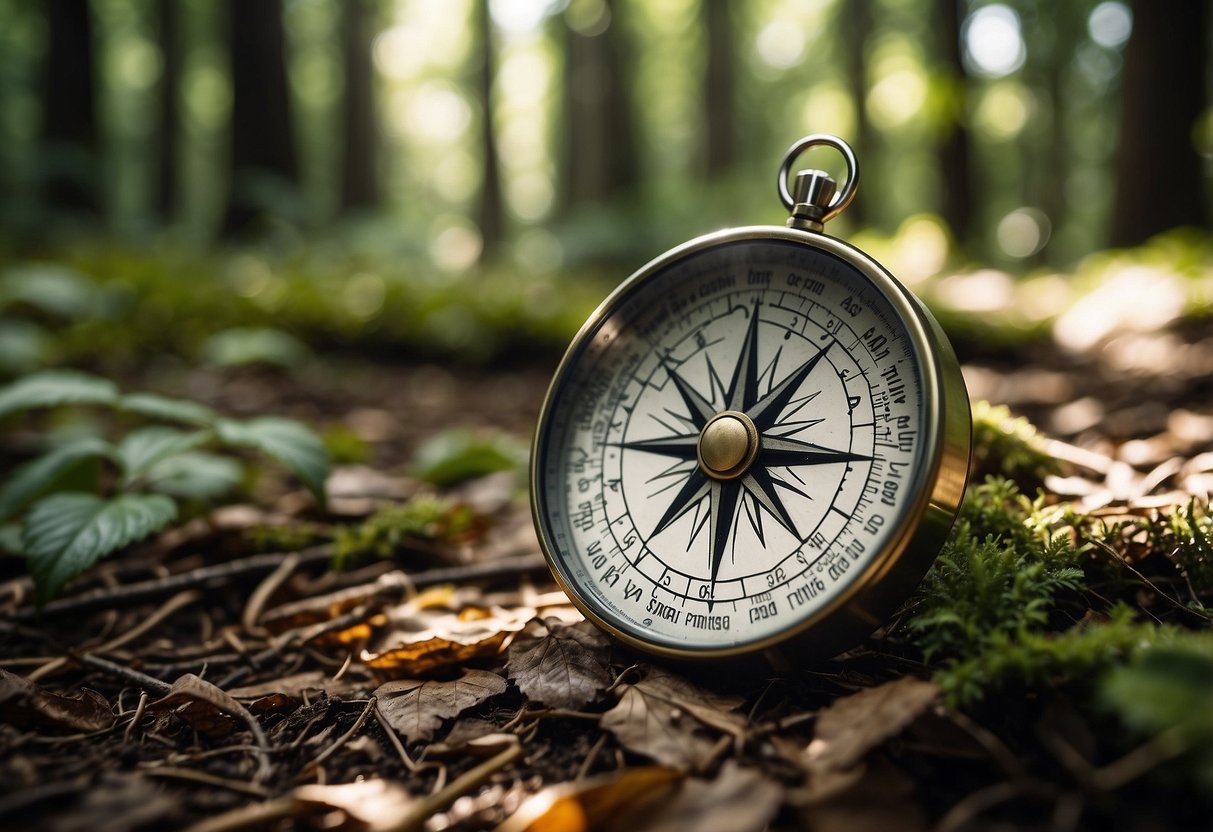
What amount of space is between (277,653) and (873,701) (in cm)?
123

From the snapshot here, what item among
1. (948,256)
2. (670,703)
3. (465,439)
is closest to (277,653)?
(670,703)

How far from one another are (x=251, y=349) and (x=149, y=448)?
2.43 metres

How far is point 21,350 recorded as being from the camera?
11.5 feet

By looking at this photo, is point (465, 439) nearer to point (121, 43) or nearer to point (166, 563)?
point (166, 563)

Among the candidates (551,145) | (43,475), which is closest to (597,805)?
(43,475)

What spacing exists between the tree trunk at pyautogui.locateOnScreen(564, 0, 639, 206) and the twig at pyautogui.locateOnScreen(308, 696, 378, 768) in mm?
11140

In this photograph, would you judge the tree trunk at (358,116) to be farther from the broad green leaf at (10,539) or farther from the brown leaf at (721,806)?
the brown leaf at (721,806)

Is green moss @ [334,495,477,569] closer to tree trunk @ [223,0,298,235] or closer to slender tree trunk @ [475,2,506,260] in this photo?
tree trunk @ [223,0,298,235]

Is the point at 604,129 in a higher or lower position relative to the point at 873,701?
higher

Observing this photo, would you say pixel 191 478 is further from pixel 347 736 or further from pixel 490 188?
pixel 490 188

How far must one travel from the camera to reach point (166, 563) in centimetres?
212

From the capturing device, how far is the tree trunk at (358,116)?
1391cm

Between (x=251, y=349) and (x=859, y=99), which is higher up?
(x=859, y=99)

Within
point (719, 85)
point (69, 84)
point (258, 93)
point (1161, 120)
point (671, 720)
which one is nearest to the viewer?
point (671, 720)
